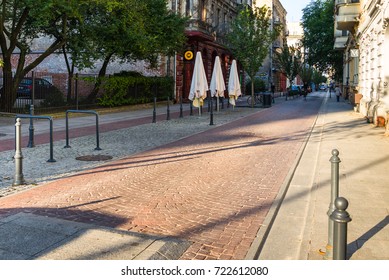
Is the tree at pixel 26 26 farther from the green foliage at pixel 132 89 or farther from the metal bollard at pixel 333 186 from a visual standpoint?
the metal bollard at pixel 333 186

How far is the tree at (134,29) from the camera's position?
2117 centimetres

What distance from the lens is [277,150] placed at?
10922mm

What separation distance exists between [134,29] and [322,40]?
1279 inches

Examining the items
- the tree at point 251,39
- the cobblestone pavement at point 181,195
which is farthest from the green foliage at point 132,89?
the cobblestone pavement at point 181,195

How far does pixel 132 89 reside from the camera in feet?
88.8

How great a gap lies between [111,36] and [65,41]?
249 cm

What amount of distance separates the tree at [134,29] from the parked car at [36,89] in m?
2.94

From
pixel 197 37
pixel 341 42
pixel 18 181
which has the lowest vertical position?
pixel 18 181

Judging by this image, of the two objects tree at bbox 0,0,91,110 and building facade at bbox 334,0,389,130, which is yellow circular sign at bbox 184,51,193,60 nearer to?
building facade at bbox 334,0,389,130

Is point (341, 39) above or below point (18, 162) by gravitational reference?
above

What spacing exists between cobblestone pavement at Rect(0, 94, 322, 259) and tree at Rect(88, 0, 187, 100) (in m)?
11.6

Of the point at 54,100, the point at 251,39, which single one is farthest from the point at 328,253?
the point at 251,39

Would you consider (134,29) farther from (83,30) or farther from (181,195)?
(181,195)

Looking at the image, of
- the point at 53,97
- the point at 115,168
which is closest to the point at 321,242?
the point at 115,168
